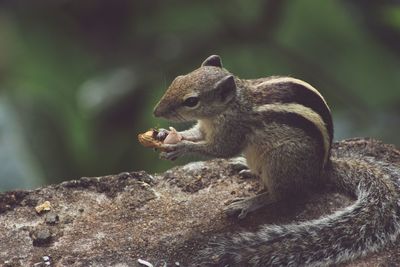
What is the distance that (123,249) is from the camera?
8.85ft

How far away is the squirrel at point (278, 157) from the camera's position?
2.59 metres

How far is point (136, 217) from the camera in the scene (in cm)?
285

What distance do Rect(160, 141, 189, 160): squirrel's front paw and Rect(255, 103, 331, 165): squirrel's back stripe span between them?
308 mm

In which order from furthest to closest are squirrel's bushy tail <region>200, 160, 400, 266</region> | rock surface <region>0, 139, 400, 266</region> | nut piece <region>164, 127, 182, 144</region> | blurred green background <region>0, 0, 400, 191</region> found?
blurred green background <region>0, 0, 400, 191</region> → nut piece <region>164, 127, 182, 144</region> → rock surface <region>0, 139, 400, 266</region> → squirrel's bushy tail <region>200, 160, 400, 266</region>

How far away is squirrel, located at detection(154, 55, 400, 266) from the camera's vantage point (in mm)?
2590

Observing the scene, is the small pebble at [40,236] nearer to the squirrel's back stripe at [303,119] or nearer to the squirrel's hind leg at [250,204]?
the squirrel's hind leg at [250,204]

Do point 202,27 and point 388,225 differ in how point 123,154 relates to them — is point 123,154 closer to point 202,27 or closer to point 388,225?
point 202,27

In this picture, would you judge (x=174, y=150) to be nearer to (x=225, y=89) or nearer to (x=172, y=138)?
(x=172, y=138)

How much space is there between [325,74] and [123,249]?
68.9 inches

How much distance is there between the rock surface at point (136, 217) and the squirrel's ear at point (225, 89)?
1.31 feet

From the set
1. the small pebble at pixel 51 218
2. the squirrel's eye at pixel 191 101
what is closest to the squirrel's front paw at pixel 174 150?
the squirrel's eye at pixel 191 101

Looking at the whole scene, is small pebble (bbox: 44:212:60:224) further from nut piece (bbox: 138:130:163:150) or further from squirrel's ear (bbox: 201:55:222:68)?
squirrel's ear (bbox: 201:55:222:68)

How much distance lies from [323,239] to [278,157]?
0.30 m

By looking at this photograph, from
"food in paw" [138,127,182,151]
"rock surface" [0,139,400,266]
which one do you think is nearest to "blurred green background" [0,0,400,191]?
"rock surface" [0,139,400,266]
